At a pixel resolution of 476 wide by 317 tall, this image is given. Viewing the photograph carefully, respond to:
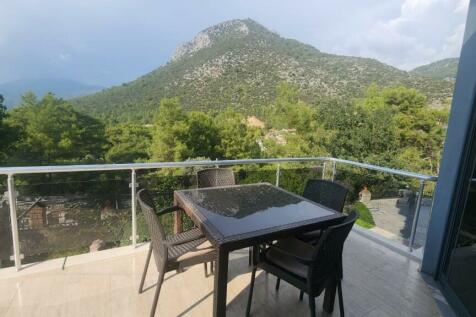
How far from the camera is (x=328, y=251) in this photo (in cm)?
177

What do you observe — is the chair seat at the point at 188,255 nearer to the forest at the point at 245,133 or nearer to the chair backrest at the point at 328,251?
the chair backrest at the point at 328,251

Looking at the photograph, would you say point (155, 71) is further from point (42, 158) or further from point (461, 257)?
point (461, 257)

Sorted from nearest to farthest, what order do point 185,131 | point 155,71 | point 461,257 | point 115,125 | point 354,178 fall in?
point 461,257 < point 354,178 < point 185,131 < point 115,125 < point 155,71

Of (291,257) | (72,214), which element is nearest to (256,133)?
(72,214)

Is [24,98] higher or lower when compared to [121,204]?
higher

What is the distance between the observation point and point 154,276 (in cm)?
256

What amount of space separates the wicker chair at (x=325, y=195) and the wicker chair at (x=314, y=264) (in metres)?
0.38

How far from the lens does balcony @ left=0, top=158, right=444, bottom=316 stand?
221cm

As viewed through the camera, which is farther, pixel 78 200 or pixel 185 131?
pixel 185 131

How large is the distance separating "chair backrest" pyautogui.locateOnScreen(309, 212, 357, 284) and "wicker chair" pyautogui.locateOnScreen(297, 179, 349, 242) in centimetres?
62

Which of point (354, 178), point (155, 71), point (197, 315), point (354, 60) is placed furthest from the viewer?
→ point (155, 71)

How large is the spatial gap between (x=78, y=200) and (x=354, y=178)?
411 cm

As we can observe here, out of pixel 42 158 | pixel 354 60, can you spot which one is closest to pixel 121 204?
pixel 42 158

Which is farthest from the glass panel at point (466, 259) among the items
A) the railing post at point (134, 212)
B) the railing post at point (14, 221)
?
the railing post at point (14, 221)
